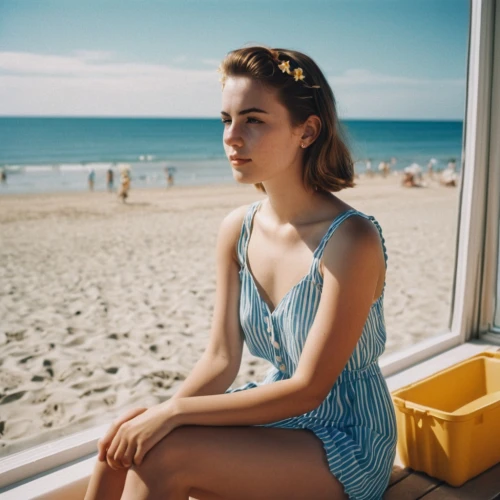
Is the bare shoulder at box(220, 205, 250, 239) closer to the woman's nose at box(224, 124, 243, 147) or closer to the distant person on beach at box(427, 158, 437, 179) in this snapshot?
the woman's nose at box(224, 124, 243, 147)

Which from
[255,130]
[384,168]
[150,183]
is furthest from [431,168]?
[255,130]

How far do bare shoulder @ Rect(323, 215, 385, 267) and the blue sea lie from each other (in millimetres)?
12662

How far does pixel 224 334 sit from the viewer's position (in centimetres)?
145

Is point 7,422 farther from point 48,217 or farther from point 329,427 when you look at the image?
point 48,217

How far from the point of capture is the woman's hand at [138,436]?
3.64ft

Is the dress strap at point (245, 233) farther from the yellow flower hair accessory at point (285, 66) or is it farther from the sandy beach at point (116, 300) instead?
Answer: the sandy beach at point (116, 300)

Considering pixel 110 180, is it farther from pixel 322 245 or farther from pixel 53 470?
pixel 322 245

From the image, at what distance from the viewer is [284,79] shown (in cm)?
125

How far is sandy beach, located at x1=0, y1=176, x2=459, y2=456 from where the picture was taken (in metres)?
2.91

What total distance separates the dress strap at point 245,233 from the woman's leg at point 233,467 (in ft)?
1.35

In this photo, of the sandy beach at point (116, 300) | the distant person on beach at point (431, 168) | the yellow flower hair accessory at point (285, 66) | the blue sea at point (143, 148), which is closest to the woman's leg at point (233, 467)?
the yellow flower hair accessory at point (285, 66)

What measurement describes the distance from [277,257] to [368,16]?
3143 cm

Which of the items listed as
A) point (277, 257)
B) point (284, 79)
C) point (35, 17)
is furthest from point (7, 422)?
point (35, 17)

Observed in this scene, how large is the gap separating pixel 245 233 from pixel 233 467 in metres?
0.55
